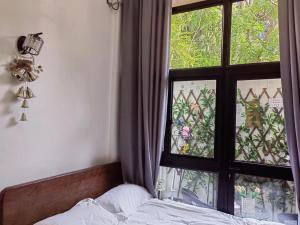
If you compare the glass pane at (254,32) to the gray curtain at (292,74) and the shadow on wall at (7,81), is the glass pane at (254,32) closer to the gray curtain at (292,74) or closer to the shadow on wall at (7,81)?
the gray curtain at (292,74)

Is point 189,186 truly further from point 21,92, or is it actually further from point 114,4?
point 114,4

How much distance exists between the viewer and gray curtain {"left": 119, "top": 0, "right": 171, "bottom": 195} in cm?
233

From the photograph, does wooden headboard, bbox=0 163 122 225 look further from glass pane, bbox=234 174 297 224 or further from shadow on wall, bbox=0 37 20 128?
glass pane, bbox=234 174 297 224

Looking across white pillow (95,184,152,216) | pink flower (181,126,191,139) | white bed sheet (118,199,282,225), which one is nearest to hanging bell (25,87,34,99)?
white pillow (95,184,152,216)

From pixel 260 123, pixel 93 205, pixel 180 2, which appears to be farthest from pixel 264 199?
pixel 180 2

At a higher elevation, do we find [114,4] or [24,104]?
[114,4]

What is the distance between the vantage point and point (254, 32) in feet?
7.02

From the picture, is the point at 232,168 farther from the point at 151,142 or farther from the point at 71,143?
the point at 71,143

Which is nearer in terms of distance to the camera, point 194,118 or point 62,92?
point 62,92

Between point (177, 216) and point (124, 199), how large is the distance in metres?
0.45

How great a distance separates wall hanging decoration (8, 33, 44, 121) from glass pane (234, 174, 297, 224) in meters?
1.78

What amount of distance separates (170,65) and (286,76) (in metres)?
1.05

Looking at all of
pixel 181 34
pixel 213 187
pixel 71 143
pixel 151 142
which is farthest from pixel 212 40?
pixel 71 143

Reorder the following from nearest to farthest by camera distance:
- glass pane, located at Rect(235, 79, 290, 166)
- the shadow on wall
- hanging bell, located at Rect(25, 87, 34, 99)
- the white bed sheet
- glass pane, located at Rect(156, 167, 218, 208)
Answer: the shadow on wall, hanging bell, located at Rect(25, 87, 34, 99), the white bed sheet, glass pane, located at Rect(235, 79, 290, 166), glass pane, located at Rect(156, 167, 218, 208)
